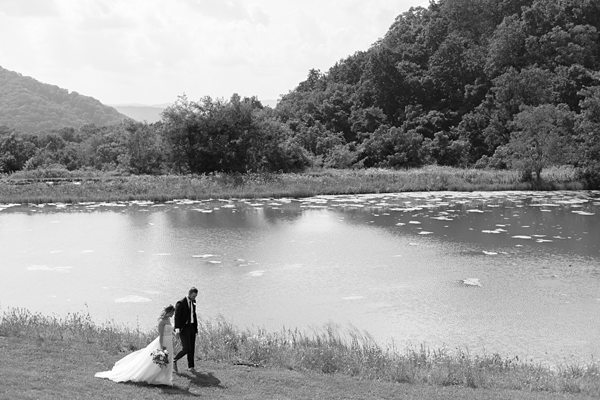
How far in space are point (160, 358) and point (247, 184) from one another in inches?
1468

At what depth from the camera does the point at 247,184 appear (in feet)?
155

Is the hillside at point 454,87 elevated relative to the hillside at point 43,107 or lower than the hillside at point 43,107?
lower

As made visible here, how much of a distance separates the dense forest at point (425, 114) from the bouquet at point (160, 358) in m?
40.2

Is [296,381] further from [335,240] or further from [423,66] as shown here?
[423,66]

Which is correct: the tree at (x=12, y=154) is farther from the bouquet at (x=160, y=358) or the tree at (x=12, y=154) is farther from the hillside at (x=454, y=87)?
the bouquet at (x=160, y=358)

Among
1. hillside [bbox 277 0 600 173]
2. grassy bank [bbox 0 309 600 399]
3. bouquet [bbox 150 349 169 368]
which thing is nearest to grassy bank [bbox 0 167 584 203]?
hillside [bbox 277 0 600 173]

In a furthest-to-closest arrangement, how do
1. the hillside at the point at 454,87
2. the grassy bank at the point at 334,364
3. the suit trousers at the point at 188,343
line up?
the hillside at the point at 454,87 → the suit trousers at the point at 188,343 → the grassy bank at the point at 334,364

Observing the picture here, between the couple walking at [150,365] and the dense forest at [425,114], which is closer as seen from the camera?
the couple walking at [150,365]

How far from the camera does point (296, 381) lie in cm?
1077

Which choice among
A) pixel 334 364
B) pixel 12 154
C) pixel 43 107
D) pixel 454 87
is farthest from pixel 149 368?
pixel 43 107

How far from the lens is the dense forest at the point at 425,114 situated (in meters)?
50.2

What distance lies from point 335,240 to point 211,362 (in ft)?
53.8

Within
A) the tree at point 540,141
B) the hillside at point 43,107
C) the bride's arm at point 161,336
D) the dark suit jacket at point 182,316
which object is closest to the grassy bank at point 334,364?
the bride's arm at point 161,336

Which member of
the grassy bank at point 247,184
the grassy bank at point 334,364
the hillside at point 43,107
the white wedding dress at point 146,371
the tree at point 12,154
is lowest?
the grassy bank at point 334,364
